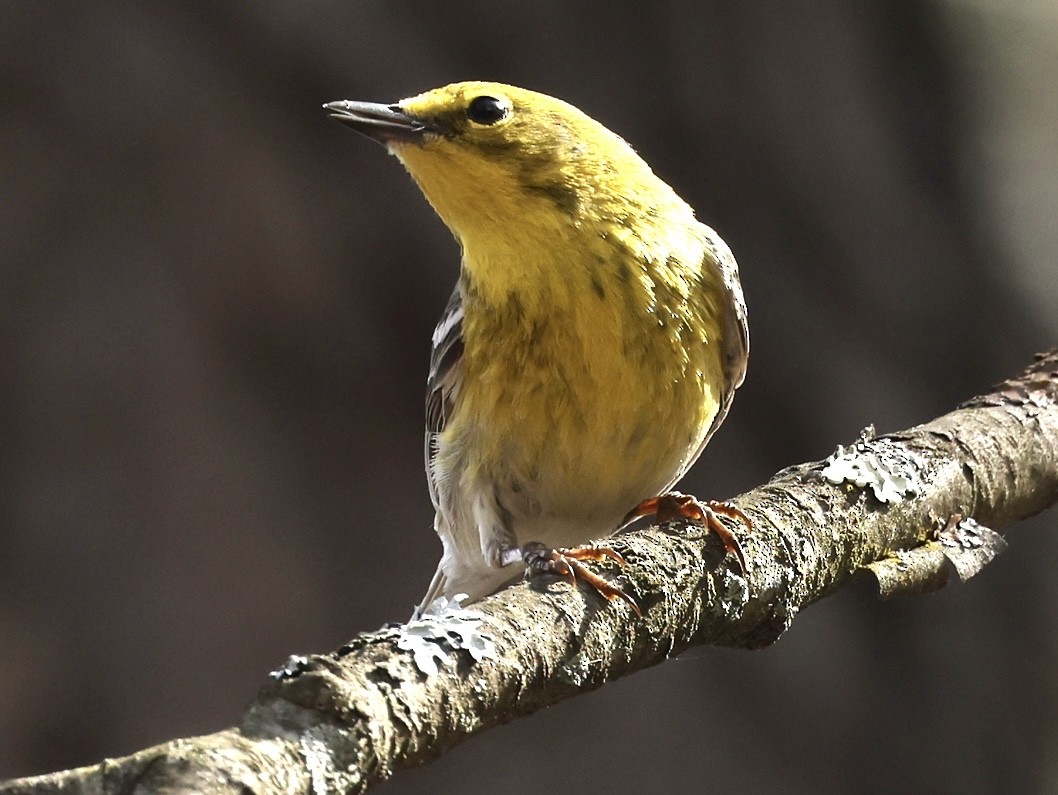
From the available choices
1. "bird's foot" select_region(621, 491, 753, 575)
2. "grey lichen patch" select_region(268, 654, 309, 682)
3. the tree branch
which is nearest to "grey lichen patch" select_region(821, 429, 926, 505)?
the tree branch

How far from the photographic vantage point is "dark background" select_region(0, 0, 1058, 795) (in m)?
4.62

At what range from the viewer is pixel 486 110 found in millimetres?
2941

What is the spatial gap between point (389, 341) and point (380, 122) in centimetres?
228

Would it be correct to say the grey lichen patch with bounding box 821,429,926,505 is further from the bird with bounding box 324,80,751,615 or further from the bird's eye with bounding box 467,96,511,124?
the bird's eye with bounding box 467,96,511,124

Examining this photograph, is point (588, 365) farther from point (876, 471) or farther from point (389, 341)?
point (389, 341)

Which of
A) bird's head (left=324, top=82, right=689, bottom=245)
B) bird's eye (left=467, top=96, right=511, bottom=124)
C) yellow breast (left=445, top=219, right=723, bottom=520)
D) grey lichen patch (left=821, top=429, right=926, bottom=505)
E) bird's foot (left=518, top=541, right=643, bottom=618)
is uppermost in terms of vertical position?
bird's eye (left=467, top=96, right=511, bottom=124)

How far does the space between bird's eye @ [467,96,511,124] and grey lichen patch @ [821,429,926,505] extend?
3.75 feet

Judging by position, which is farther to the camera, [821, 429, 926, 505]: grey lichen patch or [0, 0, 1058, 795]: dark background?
[0, 0, 1058, 795]: dark background

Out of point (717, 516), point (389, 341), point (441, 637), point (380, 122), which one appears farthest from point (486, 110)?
point (389, 341)

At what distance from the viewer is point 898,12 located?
576 cm

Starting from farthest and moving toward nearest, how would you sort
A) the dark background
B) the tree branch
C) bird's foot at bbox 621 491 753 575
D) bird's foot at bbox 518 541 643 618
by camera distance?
the dark background → bird's foot at bbox 621 491 753 575 → bird's foot at bbox 518 541 643 618 → the tree branch

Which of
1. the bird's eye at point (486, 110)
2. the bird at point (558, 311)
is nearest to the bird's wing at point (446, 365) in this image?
the bird at point (558, 311)

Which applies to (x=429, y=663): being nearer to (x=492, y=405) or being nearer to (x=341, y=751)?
(x=341, y=751)

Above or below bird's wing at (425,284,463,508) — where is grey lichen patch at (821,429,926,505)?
below
